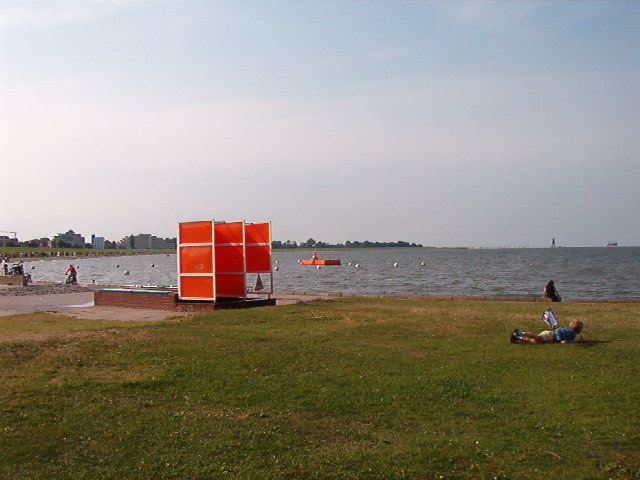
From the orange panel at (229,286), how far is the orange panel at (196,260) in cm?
108

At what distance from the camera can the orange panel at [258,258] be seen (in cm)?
2033

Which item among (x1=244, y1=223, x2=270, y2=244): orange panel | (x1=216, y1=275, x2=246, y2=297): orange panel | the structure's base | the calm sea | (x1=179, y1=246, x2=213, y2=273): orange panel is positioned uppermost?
(x1=244, y1=223, x2=270, y2=244): orange panel

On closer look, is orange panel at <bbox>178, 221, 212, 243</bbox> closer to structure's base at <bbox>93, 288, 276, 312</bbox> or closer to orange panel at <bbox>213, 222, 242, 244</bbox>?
orange panel at <bbox>213, 222, 242, 244</bbox>

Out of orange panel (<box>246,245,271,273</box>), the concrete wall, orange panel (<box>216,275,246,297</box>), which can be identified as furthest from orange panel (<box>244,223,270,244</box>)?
the concrete wall

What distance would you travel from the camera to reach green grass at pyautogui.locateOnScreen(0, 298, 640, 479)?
561 centimetres

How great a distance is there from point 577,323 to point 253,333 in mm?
6336

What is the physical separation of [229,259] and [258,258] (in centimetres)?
106

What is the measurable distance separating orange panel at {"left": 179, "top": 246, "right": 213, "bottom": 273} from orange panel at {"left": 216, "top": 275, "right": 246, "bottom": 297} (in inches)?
42.3

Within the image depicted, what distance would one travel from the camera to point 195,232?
19.1 metres

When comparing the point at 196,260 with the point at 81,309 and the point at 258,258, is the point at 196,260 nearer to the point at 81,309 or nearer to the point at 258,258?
the point at 258,258

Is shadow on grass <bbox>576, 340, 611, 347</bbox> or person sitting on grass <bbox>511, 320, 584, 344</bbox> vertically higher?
person sitting on grass <bbox>511, 320, 584, 344</bbox>

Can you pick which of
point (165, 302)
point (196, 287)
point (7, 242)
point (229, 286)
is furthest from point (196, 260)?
point (7, 242)

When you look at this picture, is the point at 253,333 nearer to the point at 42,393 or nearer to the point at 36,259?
the point at 42,393

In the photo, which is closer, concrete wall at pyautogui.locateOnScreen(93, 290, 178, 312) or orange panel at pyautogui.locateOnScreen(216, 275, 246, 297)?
concrete wall at pyautogui.locateOnScreen(93, 290, 178, 312)
